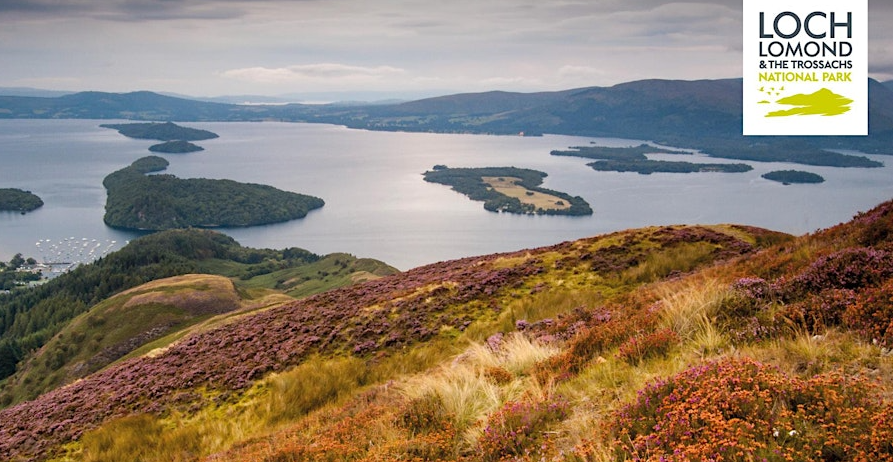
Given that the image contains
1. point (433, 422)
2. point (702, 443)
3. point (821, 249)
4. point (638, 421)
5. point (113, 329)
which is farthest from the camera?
point (113, 329)

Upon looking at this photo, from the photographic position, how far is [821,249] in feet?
39.6

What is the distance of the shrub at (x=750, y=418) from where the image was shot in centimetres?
494

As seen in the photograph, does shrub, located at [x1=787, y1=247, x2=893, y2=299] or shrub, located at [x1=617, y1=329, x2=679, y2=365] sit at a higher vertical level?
shrub, located at [x1=787, y1=247, x2=893, y2=299]

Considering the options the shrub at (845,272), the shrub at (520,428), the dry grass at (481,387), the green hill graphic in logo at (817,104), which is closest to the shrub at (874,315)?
the shrub at (845,272)

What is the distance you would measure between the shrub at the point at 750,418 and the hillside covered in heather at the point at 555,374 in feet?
0.09

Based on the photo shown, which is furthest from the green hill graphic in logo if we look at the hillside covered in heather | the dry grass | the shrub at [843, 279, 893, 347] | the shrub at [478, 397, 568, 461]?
the shrub at [478, 397, 568, 461]

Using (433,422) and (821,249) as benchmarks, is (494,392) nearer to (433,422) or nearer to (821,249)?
(433,422)

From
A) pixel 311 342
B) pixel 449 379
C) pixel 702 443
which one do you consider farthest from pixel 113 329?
pixel 702 443

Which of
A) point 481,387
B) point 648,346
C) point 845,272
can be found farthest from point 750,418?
point 845,272

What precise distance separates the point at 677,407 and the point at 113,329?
4007 inches

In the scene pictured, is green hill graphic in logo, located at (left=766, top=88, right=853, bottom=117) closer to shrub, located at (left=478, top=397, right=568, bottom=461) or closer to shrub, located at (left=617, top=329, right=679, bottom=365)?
shrub, located at (left=617, top=329, right=679, bottom=365)

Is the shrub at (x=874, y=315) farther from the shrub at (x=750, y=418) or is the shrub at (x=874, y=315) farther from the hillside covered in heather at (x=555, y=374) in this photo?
the shrub at (x=750, y=418)

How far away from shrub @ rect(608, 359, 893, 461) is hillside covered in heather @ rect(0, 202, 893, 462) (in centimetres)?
3

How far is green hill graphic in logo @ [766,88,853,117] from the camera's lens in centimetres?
5478
